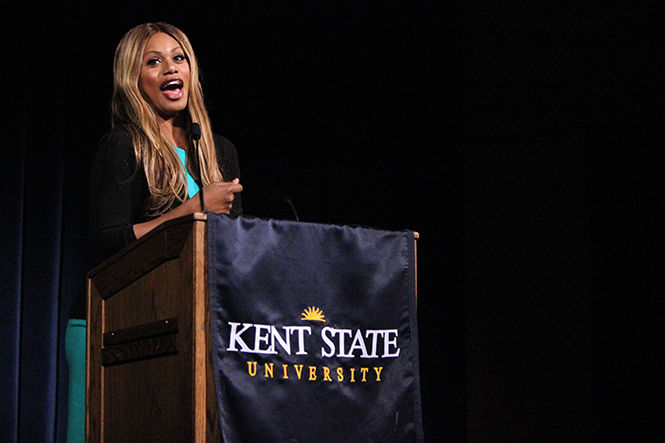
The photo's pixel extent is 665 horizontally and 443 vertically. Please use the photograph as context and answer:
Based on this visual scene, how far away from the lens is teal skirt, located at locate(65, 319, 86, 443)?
187cm

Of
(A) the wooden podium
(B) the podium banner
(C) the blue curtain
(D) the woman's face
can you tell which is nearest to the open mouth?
(D) the woman's face

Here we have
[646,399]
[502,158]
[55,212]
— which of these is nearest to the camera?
[55,212]

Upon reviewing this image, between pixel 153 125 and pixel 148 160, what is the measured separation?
13 cm

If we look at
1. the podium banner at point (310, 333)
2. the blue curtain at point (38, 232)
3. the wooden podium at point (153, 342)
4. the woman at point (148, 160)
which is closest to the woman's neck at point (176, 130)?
the woman at point (148, 160)

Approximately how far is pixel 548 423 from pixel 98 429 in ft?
7.36

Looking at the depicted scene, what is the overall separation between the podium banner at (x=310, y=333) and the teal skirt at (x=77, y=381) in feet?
1.90

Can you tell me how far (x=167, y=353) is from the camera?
1.49 metres

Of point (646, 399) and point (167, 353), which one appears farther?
point (646, 399)

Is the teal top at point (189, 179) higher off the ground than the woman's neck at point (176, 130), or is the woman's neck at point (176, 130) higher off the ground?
the woman's neck at point (176, 130)

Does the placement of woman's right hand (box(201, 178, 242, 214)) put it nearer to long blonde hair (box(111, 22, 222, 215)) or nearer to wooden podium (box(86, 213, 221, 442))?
wooden podium (box(86, 213, 221, 442))

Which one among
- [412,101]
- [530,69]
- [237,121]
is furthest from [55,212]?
[530,69]

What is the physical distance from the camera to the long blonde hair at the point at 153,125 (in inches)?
74.5

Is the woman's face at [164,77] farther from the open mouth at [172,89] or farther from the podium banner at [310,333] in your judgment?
the podium banner at [310,333]

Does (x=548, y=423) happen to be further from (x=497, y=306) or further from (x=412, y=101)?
(x=412, y=101)
